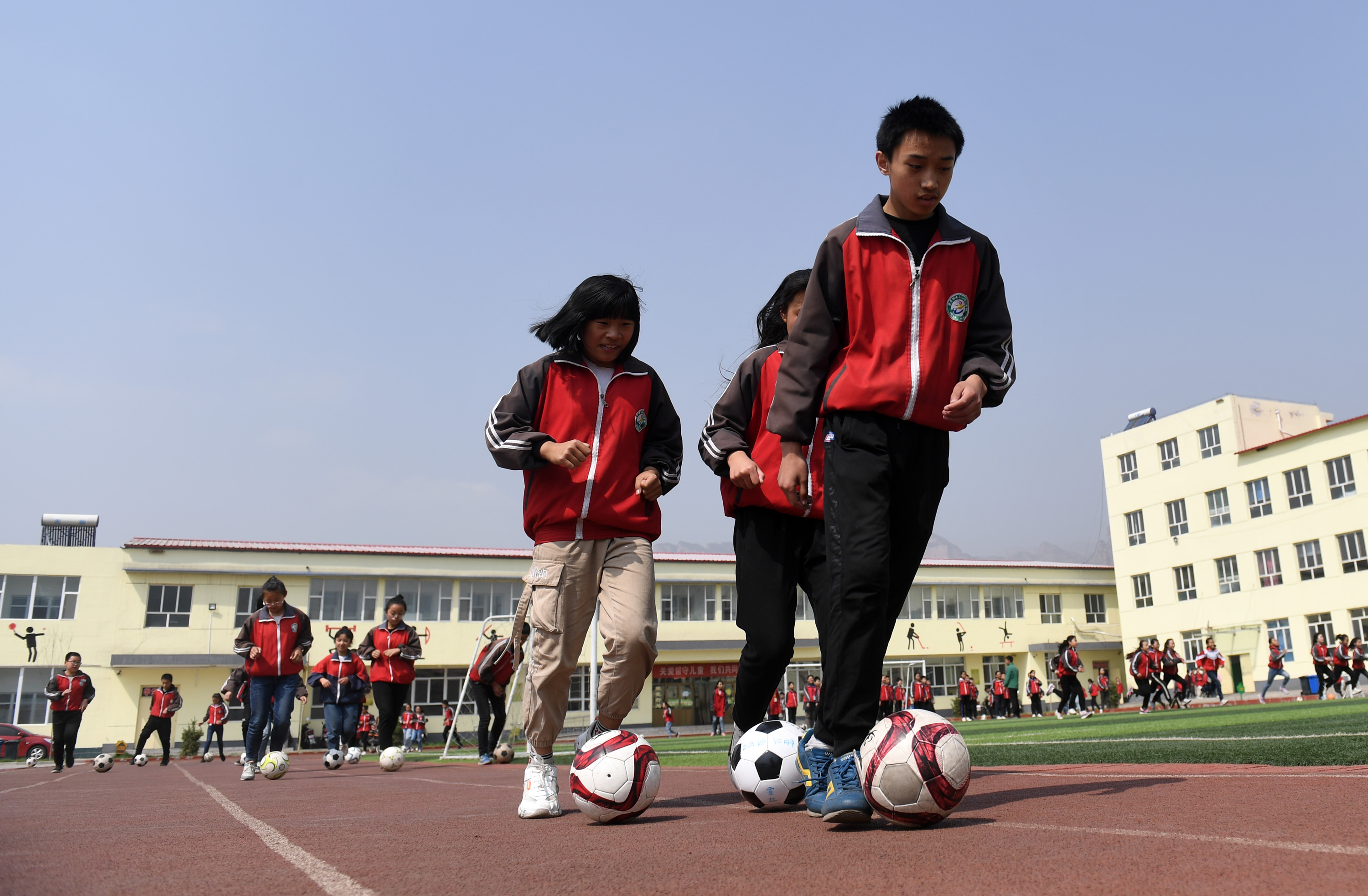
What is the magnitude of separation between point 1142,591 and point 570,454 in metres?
54.2

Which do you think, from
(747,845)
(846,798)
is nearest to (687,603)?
(846,798)

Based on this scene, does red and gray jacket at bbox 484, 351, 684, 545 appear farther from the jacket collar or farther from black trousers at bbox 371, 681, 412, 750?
black trousers at bbox 371, 681, 412, 750

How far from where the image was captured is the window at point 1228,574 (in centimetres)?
4600

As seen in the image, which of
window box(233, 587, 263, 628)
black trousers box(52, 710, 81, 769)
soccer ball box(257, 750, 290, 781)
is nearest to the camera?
soccer ball box(257, 750, 290, 781)

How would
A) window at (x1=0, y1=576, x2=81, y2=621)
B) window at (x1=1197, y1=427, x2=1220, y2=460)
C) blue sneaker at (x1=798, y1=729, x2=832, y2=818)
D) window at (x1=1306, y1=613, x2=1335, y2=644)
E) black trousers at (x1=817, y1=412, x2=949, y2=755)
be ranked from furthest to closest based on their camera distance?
window at (x1=1197, y1=427, x2=1220, y2=460) < window at (x1=0, y1=576, x2=81, y2=621) < window at (x1=1306, y1=613, x2=1335, y2=644) < blue sneaker at (x1=798, y1=729, x2=832, y2=818) < black trousers at (x1=817, y1=412, x2=949, y2=755)

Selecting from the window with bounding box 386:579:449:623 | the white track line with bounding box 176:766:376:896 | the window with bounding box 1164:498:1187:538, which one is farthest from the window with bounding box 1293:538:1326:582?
the white track line with bounding box 176:766:376:896

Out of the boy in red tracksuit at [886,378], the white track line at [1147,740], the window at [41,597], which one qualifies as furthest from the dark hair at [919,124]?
the window at [41,597]

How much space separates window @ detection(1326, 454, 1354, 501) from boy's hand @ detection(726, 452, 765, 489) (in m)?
45.8

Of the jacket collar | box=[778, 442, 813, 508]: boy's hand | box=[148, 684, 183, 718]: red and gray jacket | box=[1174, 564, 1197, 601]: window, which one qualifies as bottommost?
box=[148, 684, 183, 718]: red and gray jacket

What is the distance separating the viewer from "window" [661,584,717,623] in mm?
49188

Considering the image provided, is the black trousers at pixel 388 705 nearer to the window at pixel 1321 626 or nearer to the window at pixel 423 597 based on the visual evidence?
the window at pixel 423 597

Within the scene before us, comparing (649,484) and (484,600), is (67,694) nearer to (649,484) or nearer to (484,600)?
(649,484)

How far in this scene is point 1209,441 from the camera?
47.9 m

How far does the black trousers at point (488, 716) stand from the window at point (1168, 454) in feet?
152
